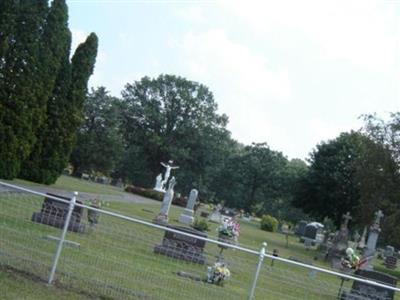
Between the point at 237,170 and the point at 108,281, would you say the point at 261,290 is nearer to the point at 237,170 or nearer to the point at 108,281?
the point at 108,281

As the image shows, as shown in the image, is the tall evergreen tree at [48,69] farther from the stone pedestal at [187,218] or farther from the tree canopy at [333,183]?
the tree canopy at [333,183]

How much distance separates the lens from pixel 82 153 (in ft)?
216

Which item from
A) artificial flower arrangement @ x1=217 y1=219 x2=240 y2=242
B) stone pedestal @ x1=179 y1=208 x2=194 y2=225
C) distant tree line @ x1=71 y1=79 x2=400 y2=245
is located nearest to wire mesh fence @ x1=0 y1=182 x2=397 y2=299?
artificial flower arrangement @ x1=217 y1=219 x2=240 y2=242

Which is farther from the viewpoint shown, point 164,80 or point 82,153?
point 164,80

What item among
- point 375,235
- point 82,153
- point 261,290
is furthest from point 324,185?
point 261,290

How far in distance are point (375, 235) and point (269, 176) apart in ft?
164

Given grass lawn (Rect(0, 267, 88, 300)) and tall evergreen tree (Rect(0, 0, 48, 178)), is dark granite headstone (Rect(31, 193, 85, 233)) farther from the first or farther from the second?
tall evergreen tree (Rect(0, 0, 48, 178))

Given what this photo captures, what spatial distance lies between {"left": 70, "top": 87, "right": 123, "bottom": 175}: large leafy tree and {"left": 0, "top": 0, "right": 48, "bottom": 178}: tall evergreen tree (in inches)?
1384

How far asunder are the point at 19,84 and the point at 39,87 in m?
1.26

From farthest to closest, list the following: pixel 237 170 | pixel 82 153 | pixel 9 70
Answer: pixel 237 170, pixel 82 153, pixel 9 70

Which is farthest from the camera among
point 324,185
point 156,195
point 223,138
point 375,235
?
point 223,138

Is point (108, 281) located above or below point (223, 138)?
below

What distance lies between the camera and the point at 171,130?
7856cm

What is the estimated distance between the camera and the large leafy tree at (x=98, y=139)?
65.9 m
